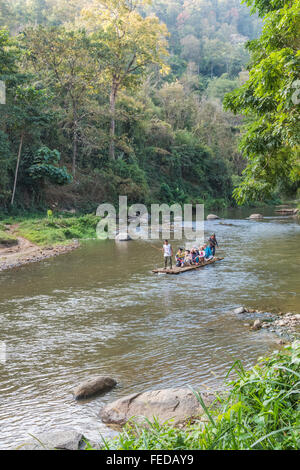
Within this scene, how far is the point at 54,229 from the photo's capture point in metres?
23.5

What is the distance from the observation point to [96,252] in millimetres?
20078

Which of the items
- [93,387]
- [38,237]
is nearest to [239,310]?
[93,387]

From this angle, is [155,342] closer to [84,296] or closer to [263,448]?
[84,296]

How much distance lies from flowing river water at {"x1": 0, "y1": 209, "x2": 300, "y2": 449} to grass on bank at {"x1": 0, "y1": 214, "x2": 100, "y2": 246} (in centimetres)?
379

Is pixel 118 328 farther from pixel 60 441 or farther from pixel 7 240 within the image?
pixel 7 240

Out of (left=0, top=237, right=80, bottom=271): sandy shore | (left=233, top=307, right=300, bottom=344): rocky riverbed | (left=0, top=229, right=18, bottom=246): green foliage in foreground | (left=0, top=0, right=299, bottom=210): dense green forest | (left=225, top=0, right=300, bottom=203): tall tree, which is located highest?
(left=0, top=0, right=299, bottom=210): dense green forest

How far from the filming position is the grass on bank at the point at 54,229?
70.6 feet

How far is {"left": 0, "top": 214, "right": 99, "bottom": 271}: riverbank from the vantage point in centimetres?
1820

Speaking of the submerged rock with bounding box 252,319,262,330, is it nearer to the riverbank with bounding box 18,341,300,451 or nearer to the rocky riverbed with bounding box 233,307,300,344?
the rocky riverbed with bounding box 233,307,300,344

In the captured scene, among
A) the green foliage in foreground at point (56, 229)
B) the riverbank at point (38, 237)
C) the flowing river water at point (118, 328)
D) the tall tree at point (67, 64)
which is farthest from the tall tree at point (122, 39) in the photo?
the flowing river water at point (118, 328)

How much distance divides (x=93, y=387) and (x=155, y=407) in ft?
4.48

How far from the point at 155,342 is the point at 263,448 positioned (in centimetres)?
555

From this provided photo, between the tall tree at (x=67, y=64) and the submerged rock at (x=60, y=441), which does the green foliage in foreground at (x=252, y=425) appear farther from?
the tall tree at (x=67, y=64)

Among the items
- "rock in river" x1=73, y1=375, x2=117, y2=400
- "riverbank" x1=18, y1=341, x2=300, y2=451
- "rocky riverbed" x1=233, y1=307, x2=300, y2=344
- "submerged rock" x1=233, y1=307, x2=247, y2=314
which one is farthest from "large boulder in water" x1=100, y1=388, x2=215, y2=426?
"submerged rock" x1=233, y1=307, x2=247, y2=314
